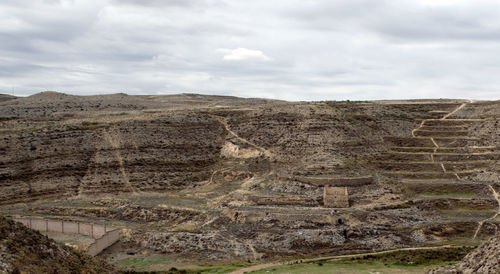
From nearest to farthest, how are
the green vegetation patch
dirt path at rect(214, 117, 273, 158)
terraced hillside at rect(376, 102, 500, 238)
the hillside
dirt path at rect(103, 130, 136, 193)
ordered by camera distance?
the hillside
the green vegetation patch
terraced hillside at rect(376, 102, 500, 238)
dirt path at rect(103, 130, 136, 193)
dirt path at rect(214, 117, 273, 158)

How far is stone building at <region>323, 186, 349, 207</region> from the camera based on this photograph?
46094 millimetres

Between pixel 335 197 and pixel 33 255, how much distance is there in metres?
30.8

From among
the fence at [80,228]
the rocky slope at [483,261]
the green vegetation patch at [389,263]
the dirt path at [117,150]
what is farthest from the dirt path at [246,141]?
the rocky slope at [483,261]

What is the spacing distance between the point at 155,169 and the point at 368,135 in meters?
26.6

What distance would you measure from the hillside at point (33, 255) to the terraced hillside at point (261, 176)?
1237 cm

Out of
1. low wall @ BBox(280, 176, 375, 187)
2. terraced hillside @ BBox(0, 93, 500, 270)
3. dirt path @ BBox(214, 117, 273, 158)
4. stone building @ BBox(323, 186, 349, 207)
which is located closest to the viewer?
terraced hillside @ BBox(0, 93, 500, 270)

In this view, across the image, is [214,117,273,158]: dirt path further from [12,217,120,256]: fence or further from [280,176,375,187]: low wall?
[12,217,120,256]: fence

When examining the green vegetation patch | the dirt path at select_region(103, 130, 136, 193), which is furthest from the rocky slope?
the dirt path at select_region(103, 130, 136, 193)

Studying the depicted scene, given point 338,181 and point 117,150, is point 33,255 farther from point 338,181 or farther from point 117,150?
point 117,150

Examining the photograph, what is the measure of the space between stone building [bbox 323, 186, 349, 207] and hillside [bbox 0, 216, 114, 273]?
85.3 ft

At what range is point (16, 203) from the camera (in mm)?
48719

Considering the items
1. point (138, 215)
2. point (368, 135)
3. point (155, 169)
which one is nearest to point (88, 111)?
point (155, 169)

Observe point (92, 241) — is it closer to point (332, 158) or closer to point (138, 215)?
point (138, 215)

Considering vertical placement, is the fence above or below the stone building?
below
